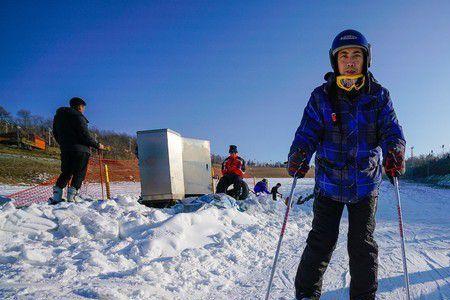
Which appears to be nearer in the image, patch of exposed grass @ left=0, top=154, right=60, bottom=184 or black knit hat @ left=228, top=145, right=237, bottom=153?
black knit hat @ left=228, top=145, right=237, bottom=153

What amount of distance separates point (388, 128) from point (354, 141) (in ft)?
0.88

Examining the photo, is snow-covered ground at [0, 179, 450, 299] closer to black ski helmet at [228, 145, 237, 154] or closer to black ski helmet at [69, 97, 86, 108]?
black ski helmet at [69, 97, 86, 108]

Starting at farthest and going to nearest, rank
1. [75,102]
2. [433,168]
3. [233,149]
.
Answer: [433,168] → [233,149] → [75,102]

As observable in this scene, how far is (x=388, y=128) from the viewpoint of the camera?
2389 mm

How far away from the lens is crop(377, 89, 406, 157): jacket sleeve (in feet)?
7.60

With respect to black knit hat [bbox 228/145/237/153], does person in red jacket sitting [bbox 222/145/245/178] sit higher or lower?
lower

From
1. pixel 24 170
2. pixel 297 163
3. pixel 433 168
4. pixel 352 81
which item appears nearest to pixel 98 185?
pixel 24 170

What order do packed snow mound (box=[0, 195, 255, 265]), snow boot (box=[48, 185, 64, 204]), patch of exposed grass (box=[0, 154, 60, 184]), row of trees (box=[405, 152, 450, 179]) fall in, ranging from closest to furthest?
packed snow mound (box=[0, 195, 255, 265]) < snow boot (box=[48, 185, 64, 204]) < patch of exposed grass (box=[0, 154, 60, 184]) < row of trees (box=[405, 152, 450, 179])

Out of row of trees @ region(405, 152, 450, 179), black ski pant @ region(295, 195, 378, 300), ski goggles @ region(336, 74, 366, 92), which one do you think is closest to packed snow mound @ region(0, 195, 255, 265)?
black ski pant @ region(295, 195, 378, 300)

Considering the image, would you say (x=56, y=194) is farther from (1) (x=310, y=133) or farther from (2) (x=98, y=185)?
(2) (x=98, y=185)

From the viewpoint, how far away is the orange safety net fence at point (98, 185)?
9555 millimetres

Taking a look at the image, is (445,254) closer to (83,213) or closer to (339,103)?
(339,103)

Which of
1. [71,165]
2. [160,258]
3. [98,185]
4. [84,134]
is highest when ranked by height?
[84,134]

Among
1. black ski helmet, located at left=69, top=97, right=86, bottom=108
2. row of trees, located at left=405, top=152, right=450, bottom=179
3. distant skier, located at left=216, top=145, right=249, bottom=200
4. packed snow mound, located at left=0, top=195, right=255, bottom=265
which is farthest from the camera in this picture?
row of trees, located at left=405, top=152, right=450, bottom=179
